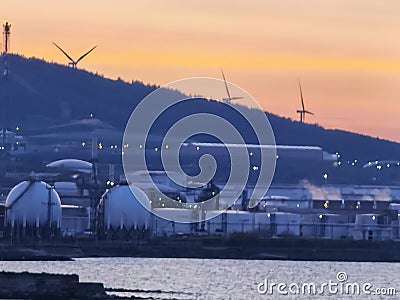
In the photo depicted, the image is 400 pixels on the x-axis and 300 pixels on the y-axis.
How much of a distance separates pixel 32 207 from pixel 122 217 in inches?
200

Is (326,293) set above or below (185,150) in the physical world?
below

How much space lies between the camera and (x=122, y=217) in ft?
313

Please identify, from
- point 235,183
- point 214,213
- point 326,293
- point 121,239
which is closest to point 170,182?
point 235,183

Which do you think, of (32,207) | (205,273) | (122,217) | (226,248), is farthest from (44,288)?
(122,217)

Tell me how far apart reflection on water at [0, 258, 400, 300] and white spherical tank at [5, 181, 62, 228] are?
Answer: 337 inches

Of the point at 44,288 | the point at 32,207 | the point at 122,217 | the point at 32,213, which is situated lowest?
the point at 44,288

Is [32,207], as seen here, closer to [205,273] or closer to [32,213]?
[32,213]

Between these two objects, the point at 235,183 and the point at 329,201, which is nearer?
the point at 329,201

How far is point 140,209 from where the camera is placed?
95875mm

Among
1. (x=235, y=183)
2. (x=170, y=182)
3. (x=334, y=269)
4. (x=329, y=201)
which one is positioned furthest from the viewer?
(x=235, y=183)

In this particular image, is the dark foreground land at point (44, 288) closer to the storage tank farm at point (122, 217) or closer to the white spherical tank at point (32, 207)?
the white spherical tank at point (32, 207)

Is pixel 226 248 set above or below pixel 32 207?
below

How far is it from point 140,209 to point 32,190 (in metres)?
6.14

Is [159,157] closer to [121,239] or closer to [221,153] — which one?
[221,153]
